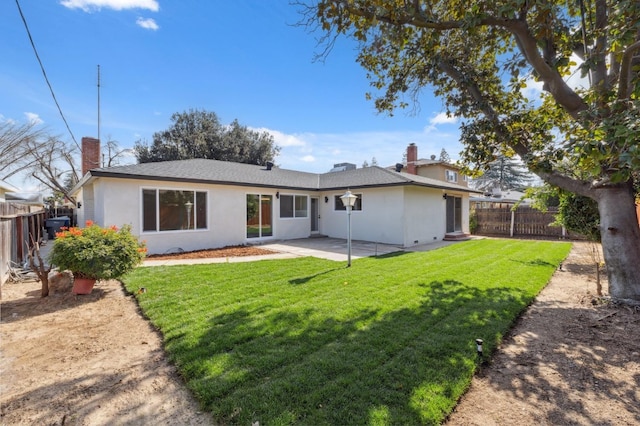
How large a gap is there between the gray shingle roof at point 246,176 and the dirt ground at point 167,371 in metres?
5.57

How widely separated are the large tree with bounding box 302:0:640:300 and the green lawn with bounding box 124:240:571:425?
2329 millimetres

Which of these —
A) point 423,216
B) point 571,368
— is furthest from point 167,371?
point 423,216

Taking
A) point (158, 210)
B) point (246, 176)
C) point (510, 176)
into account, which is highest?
point (510, 176)

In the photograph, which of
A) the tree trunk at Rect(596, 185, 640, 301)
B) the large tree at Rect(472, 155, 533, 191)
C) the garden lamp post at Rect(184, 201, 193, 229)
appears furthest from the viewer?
the large tree at Rect(472, 155, 533, 191)

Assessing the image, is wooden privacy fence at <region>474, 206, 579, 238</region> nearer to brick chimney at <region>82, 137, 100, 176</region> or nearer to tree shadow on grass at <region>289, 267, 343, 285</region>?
tree shadow on grass at <region>289, 267, 343, 285</region>

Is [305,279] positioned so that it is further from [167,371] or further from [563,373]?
[563,373]

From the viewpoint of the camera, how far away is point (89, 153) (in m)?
17.8

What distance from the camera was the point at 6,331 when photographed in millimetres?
4324

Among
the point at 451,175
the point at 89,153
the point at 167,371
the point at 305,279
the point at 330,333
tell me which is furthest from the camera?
the point at 451,175

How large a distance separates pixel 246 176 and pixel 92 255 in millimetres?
8299

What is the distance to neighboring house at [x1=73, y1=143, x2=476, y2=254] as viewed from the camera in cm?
1009

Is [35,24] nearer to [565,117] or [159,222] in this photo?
[159,222]

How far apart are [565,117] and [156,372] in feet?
29.9

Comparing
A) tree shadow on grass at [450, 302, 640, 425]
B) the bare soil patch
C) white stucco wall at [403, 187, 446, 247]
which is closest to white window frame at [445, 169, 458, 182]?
white stucco wall at [403, 187, 446, 247]
